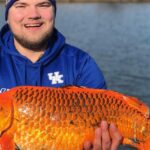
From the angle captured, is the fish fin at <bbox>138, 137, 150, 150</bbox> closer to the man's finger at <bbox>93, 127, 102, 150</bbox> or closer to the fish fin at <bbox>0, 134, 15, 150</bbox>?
the man's finger at <bbox>93, 127, 102, 150</bbox>

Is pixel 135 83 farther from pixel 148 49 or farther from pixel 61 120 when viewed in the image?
pixel 61 120

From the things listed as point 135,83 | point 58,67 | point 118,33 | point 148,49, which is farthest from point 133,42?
point 58,67

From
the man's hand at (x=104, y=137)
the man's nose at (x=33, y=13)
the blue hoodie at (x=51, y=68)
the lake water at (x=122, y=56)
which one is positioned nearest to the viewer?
the man's hand at (x=104, y=137)

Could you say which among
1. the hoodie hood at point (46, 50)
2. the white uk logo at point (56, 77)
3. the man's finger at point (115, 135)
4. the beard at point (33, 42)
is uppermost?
the beard at point (33, 42)

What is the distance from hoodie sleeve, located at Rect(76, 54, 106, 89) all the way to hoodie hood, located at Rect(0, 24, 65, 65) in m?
0.24

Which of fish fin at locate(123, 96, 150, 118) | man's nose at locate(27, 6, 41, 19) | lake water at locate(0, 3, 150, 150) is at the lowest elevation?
lake water at locate(0, 3, 150, 150)

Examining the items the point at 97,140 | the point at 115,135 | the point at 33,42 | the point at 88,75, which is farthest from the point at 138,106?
the point at 33,42

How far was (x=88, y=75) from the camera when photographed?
4016 millimetres

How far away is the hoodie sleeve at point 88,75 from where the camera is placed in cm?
400

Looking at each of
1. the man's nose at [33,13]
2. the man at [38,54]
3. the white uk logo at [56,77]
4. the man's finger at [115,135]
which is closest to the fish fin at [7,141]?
the man's finger at [115,135]

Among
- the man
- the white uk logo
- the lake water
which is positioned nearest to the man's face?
the man

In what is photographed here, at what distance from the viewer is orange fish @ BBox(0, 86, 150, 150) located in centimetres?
303

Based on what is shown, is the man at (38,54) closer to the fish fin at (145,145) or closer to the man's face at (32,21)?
the man's face at (32,21)

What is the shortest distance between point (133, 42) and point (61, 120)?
1996cm
